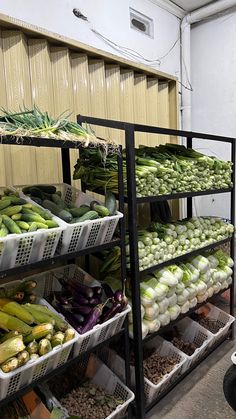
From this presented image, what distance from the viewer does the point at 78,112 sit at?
2.39 meters

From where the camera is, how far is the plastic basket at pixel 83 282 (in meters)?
1.56

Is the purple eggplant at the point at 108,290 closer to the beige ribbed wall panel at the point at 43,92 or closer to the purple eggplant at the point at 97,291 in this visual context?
the purple eggplant at the point at 97,291

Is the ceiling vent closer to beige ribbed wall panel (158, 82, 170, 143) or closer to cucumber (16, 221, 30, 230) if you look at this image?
beige ribbed wall panel (158, 82, 170, 143)

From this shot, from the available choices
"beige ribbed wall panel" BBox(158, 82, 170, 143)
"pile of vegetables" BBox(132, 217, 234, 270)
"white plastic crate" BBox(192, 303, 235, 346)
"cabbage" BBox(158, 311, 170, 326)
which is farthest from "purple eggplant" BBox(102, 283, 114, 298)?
"beige ribbed wall panel" BBox(158, 82, 170, 143)

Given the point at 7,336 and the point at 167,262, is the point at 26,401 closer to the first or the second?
the point at 7,336

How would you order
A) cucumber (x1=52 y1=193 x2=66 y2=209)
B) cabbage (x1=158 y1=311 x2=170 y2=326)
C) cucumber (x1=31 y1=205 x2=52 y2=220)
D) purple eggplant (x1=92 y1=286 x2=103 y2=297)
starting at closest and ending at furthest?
cucumber (x1=31 y1=205 x2=52 y2=220) → cucumber (x1=52 y1=193 x2=66 y2=209) → purple eggplant (x1=92 y1=286 x2=103 y2=297) → cabbage (x1=158 y1=311 x2=170 y2=326)

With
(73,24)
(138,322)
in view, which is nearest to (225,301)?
(138,322)

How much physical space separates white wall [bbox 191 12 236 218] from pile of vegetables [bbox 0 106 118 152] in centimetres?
220

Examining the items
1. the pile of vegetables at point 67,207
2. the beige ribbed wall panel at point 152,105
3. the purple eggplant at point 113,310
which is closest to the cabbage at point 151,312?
the purple eggplant at point 113,310

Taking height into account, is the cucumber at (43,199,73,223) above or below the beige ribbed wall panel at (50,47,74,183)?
below

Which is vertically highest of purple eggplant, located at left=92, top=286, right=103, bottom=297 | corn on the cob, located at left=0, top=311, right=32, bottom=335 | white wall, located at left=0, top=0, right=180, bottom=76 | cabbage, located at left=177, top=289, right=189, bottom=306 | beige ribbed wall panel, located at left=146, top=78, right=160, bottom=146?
white wall, located at left=0, top=0, right=180, bottom=76

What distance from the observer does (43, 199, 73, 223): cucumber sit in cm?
153

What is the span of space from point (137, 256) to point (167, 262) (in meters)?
0.33

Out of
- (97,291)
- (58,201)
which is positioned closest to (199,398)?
(97,291)
